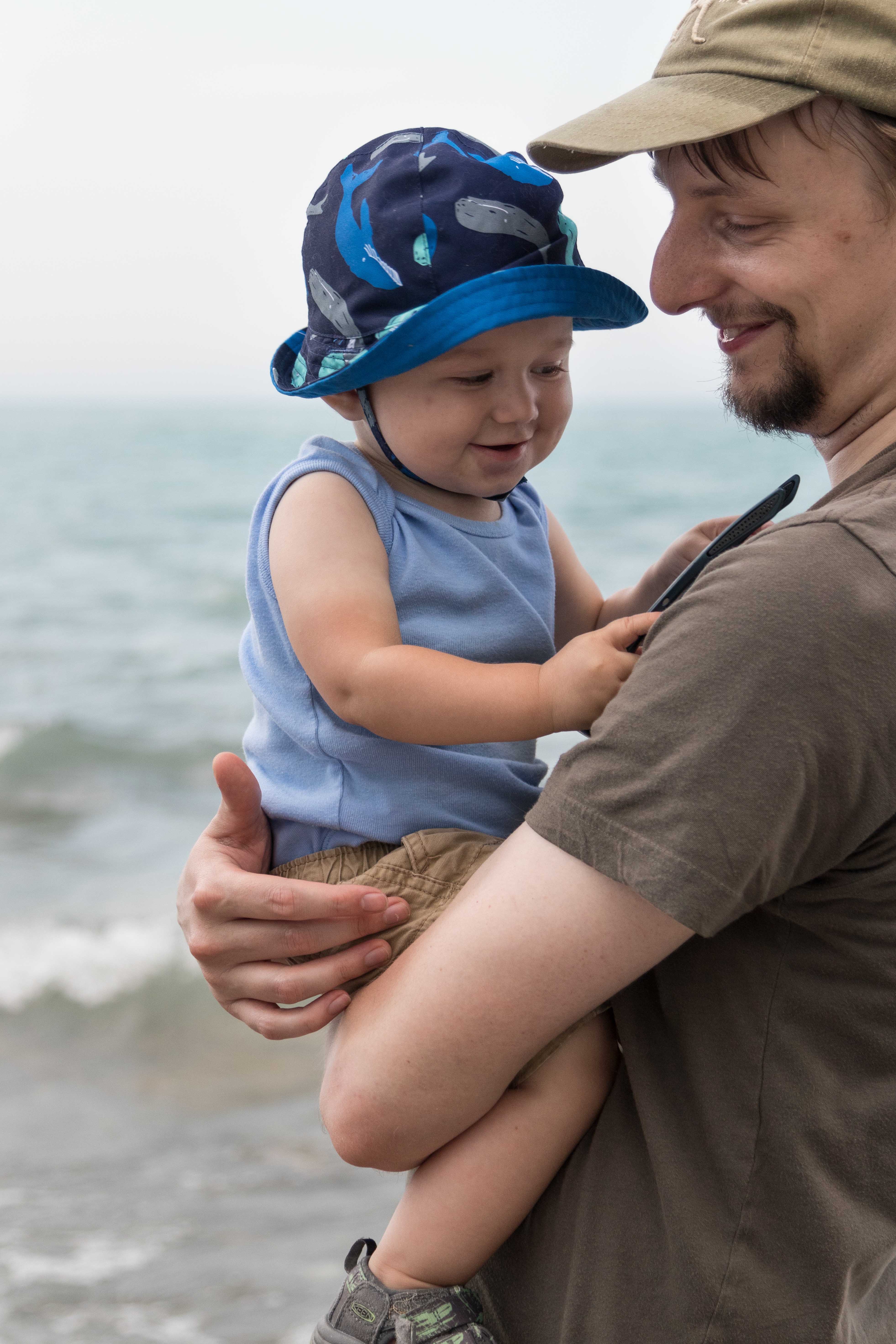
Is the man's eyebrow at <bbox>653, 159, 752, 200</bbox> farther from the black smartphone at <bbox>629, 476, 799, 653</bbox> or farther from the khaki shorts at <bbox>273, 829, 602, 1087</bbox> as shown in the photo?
the khaki shorts at <bbox>273, 829, 602, 1087</bbox>

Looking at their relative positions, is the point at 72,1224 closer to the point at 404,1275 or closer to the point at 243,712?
the point at 404,1275

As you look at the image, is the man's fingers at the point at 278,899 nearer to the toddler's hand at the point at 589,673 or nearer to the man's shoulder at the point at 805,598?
the toddler's hand at the point at 589,673

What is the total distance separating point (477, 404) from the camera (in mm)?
1717

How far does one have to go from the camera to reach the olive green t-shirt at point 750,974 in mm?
1092

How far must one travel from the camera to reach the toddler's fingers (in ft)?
4.65

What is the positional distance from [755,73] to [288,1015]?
1.37 metres

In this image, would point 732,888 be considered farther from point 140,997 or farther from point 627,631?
point 140,997

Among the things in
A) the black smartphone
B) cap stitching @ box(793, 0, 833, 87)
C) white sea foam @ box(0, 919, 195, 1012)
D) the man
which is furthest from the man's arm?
white sea foam @ box(0, 919, 195, 1012)

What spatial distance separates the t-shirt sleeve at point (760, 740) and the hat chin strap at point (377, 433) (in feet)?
2.34

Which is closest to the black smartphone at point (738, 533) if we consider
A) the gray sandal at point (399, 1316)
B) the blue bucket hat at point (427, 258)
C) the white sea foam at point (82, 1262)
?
the blue bucket hat at point (427, 258)

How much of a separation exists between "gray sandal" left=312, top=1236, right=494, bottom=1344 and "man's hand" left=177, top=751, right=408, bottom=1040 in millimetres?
325

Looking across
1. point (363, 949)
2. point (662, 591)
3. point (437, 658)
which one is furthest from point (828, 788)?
point (662, 591)

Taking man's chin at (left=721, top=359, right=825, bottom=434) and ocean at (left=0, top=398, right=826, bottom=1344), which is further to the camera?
ocean at (left=0, top=398, right=826, bottom=1344)

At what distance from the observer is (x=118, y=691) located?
10.8m
